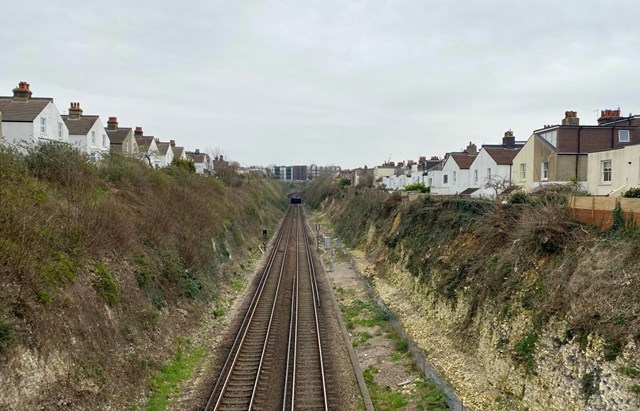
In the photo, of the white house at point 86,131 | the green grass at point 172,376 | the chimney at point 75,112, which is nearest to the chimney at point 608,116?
the green grass at point 172,376

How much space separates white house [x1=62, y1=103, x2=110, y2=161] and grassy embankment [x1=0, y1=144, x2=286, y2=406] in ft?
55.4

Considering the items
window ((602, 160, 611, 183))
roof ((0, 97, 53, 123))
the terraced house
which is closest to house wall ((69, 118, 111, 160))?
roof ((0, 97, 53, 123))

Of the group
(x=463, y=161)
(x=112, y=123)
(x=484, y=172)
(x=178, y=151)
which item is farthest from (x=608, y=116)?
(x=178, y=151)

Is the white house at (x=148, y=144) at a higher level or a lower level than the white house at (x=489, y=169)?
higher

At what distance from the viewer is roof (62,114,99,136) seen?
38.4 metres

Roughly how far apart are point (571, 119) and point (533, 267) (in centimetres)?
1988

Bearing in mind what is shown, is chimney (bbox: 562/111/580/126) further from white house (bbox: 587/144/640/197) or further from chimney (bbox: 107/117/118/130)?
chimney (bbox: 107/117/118/130)

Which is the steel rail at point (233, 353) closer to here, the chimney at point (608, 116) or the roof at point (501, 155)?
the roof at point (501, 155)

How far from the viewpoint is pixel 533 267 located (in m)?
12.8

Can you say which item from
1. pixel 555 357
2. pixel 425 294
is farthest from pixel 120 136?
pixel 555 357

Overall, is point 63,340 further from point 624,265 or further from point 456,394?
point 624,265

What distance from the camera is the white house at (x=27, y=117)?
98.9 ft

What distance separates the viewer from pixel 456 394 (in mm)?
12203

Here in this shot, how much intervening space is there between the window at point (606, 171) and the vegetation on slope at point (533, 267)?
6242 mm
